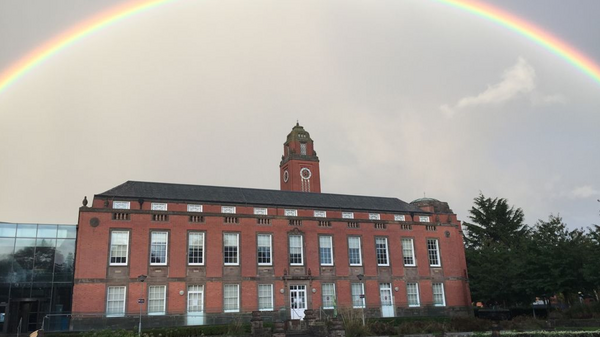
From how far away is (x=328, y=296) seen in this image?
136ft

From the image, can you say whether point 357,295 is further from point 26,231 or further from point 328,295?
point 26,231

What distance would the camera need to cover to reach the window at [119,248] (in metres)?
35.7

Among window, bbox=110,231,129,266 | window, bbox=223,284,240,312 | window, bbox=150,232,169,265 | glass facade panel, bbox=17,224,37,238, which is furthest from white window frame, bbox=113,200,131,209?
window, bbox=223,284,240,312

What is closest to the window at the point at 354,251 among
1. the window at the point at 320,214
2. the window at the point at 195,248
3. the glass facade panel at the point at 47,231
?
the window at the point at 320,214

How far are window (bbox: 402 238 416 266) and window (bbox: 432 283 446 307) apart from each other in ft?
10.4

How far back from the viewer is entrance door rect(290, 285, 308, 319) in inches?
1559

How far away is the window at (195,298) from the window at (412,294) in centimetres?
1858

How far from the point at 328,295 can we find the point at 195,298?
11.3 m

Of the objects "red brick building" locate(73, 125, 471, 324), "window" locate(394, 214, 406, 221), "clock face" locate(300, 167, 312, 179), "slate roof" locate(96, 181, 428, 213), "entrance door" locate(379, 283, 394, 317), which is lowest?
"entrance door" locate(379, 283, 394, 317)

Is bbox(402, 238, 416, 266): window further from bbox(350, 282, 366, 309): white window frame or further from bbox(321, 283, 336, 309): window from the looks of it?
bbox(321, 283, 336, 309): window

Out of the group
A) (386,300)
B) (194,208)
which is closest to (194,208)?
(194,208)

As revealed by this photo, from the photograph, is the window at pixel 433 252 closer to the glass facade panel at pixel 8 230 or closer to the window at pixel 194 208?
the window at pixel 194 208

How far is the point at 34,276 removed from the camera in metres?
36.0

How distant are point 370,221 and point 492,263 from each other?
13467 millimetres
